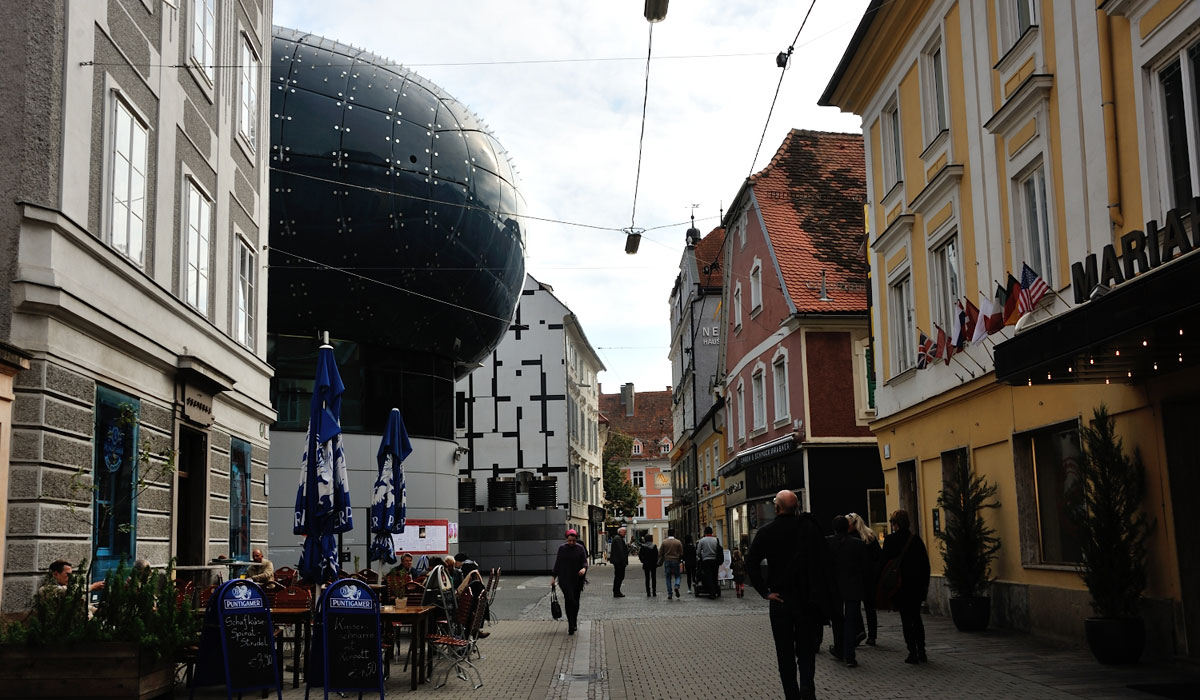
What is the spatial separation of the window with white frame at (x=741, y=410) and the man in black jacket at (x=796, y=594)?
78.4 ft

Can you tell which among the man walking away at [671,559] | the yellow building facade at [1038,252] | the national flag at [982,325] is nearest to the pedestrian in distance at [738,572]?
the man walking away at [671,559]

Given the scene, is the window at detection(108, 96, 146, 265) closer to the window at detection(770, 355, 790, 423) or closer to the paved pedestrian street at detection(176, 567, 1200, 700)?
the paved pedestrian street at detection(176, 567, 1200, 700)

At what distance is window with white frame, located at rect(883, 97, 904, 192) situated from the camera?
19.5 meters

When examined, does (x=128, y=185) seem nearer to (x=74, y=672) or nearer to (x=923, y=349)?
(x=74, y=672)

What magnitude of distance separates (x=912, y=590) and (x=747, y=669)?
75.6 inches

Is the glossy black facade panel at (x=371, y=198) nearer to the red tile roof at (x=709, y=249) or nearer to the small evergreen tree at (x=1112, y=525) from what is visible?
the red tile roof at (x=709, y=249)

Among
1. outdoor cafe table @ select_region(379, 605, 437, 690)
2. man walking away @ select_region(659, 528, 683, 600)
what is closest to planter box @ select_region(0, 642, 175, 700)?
outdoor cafe table @ select_region(379, 605, 437, 690)

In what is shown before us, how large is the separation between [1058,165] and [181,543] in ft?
39.9

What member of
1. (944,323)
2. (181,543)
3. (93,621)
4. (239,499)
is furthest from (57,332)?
(944,323)

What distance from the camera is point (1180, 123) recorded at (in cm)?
1043

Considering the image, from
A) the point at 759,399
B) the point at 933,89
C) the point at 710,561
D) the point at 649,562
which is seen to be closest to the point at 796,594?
the point at 933,89

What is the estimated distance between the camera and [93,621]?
816 centimetres

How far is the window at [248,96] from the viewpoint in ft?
60.2

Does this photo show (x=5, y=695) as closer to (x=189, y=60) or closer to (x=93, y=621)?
(x=93, y=621)
